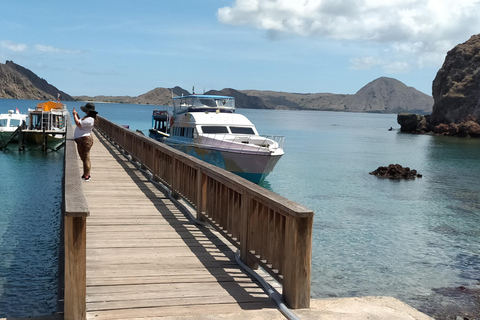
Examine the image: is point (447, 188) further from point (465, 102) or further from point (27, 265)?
point (465, 102)

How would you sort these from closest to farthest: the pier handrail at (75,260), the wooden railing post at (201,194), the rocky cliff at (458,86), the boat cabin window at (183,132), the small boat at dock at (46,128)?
1. the pier handrail at (75,260)
2. the wooden railing post at (201,194)
3. the boat cabin window at (183,132)
4. the small boat at dock at (46,128)
5. the rocky cliff at (458,86)

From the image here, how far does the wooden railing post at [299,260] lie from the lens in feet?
17.2

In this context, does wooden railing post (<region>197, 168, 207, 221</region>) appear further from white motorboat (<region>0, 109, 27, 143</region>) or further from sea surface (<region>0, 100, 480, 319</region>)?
white motorboat (<region>0, 109, 27, 143</region>)

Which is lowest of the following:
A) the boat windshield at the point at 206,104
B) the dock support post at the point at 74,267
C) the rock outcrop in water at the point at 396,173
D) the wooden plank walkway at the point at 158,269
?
the rock outcrop in water at the point at 396,173

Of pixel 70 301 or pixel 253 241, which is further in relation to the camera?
pixel 253 241

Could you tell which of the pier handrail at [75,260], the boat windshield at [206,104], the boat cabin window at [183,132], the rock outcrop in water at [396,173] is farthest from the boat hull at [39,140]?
the pier handrail at [75,260]

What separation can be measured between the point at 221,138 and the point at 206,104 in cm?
649

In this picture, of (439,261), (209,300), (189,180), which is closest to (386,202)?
(439,261)

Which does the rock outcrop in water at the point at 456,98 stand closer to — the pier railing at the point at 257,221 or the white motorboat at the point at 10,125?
the white motorboat at the point at 10,125

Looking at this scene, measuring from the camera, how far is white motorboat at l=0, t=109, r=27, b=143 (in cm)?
4819

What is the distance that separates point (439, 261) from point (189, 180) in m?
8.31

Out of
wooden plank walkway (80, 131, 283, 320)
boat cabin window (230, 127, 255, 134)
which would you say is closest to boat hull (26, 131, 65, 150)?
boat cabin window (230, 127, 255, 134)

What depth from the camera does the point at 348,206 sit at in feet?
80.4

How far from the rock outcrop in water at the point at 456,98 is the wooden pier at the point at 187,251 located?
9325 cm
